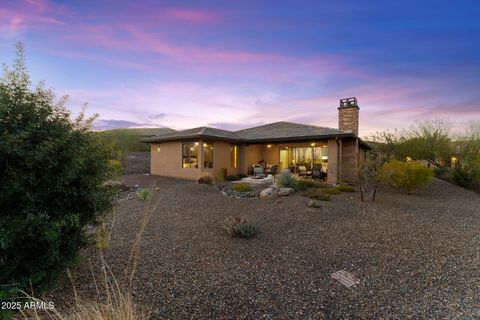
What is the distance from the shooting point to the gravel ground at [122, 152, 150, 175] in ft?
63.3

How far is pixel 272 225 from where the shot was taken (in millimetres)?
6191

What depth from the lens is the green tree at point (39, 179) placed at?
221 centimetres

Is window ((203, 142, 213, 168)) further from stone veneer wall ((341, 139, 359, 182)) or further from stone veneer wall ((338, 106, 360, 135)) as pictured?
stone veneer wall ((338, 106, 360, 135))

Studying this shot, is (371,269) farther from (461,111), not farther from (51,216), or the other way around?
(461,111)

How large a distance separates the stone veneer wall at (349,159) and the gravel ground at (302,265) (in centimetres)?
626

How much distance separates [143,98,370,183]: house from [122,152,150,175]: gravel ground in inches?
105

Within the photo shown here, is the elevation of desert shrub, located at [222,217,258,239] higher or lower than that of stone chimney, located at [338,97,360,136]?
lower

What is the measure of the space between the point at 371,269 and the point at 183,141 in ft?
43.9

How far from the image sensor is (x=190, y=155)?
15141mm

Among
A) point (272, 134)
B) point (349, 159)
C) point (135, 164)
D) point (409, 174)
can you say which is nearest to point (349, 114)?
point (349, 159)

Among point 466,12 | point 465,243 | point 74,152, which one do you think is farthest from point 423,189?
point 74,152

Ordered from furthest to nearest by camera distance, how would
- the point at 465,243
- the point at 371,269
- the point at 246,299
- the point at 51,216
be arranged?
the point at 465,243, the point at 371,269, the point at 246,299, the point at 51,216

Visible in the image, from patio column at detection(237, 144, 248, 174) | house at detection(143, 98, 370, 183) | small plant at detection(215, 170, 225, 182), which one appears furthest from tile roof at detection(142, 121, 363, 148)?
small plant at detection(215, 170, 225, 182)

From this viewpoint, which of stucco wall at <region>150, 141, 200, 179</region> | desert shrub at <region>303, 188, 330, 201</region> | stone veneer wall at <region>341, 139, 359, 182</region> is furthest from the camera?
stucco wall at <region>150, 141, 200, 179</region>
